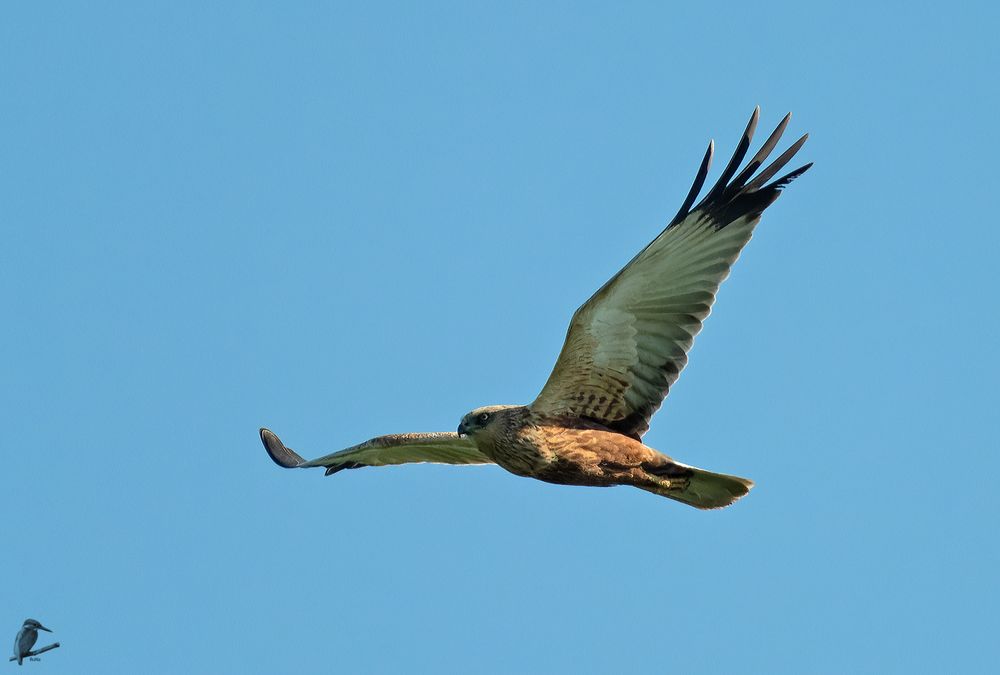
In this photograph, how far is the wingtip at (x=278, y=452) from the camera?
13758mm

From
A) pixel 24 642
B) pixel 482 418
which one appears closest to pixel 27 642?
Answer: pixel 24 642

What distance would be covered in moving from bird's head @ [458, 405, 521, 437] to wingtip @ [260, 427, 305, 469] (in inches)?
106

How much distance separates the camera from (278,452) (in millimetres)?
13875

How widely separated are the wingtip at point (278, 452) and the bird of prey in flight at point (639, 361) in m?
2.70

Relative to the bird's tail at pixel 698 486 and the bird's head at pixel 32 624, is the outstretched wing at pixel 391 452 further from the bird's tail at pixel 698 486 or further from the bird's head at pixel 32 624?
the bird's head at pixel 32 624

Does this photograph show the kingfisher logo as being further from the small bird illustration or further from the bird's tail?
the bird's tail

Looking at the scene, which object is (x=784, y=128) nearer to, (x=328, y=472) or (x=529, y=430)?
(x=529, y=430)

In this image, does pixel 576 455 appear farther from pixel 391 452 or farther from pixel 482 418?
pixel 391 452

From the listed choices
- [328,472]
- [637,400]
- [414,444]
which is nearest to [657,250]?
[637,400]

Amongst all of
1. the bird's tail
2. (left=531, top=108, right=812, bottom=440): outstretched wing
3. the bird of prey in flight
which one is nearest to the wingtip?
the bird of prey in flight

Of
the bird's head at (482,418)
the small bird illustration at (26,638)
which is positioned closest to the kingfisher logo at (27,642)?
the small bird illustration at (26,638)

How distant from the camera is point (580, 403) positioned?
11578 mm

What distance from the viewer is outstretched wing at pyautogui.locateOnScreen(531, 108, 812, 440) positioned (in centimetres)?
1120

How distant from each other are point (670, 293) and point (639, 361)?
60 centimetres
